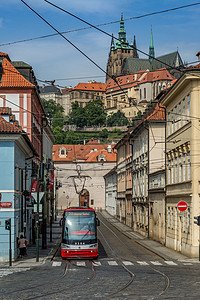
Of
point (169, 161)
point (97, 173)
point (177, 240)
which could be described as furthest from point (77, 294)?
point (97, 173)

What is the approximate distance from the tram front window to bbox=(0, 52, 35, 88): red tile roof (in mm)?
14360

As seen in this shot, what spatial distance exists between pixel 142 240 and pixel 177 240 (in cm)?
1068

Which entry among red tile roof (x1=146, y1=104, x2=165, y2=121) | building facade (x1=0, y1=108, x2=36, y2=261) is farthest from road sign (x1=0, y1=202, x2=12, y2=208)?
red tile roof (x1=146, y1=104, x2=165, y2=121)

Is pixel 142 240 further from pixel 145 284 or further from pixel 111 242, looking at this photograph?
pixel 145 284

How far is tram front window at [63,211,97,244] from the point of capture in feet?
102

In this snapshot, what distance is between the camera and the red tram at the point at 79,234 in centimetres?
3091

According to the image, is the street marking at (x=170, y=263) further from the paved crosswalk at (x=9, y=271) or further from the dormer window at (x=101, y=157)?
the dormer window at (x=101, y=157)

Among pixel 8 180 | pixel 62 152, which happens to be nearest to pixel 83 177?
pixel 62 152

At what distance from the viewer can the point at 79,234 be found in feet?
102

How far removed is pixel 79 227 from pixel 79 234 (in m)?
0.45

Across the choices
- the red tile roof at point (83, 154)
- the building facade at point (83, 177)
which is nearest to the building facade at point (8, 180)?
the building facade at point (83, 177)

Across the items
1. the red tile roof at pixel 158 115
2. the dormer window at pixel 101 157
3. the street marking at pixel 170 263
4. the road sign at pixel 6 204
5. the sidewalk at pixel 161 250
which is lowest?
the sidewalk at pixel 161 250

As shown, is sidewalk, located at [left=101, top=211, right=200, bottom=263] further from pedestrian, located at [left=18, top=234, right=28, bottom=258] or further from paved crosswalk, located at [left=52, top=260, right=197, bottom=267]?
pedestrian, located at [left=18, top=234, right=28, bottom=258]

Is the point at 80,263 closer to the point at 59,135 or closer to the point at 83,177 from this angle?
the point at 83,177
